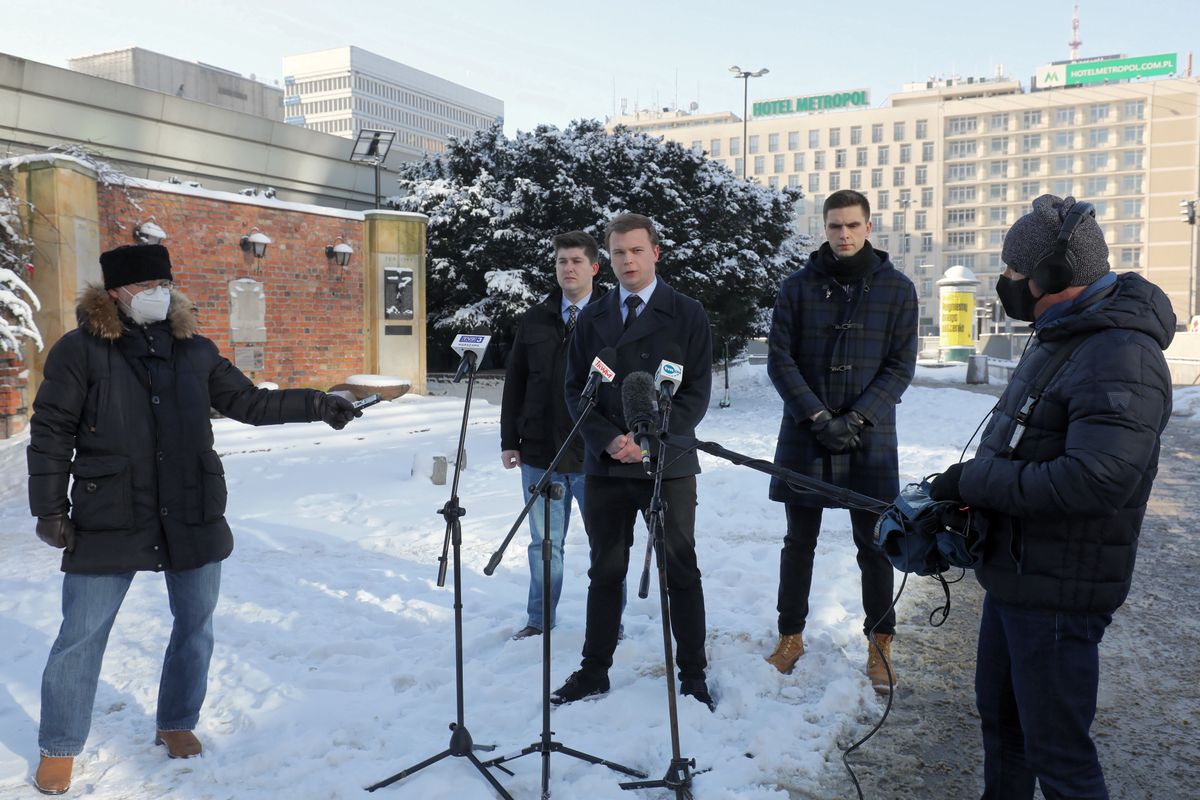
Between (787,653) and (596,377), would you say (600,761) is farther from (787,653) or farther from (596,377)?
(596,377)

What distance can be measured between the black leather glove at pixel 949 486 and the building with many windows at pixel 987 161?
9042cm

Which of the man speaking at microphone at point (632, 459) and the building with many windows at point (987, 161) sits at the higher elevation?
the building with many windows at point (987, 161)

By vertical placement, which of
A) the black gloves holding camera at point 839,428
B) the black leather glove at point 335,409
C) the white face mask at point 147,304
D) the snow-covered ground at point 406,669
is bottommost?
the snow-covered ground at point 406,669

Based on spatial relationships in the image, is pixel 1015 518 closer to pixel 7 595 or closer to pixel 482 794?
pixel 482 794

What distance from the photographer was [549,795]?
3.24 metres

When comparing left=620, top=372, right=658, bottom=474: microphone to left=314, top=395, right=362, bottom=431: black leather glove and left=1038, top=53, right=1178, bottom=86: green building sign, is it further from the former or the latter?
left=1038, top=53, right=1178, bottom=86: green building sign

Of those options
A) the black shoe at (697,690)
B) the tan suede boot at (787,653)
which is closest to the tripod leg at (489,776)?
the black shoe at (697,690)

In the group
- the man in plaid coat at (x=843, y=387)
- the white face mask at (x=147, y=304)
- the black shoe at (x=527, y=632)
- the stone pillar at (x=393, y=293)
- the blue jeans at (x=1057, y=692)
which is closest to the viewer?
the blue jeans at (x=1057, y=692)

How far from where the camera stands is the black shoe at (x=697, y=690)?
13.0 ft

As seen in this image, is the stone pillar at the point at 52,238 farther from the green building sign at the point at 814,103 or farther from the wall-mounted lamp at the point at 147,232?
the green building sign at the point at 814,103

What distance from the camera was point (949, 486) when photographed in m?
2.52

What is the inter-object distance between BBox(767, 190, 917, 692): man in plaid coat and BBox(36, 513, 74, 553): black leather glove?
2.91 meters

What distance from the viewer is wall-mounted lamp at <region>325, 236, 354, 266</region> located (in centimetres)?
1534

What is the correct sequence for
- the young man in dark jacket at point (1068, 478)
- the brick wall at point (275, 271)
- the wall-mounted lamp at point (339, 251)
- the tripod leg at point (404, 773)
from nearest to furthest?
1. the young man in dark jacket at point (1068, 478)
2. the tripod leg at point (404, 773)
3. the brick wall at point (275, 271)
4. the wall-mounted lamp at point (339, 251)
